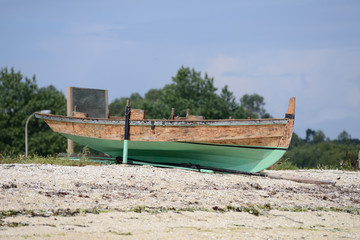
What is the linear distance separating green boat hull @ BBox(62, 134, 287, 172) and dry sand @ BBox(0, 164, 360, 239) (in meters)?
1.59

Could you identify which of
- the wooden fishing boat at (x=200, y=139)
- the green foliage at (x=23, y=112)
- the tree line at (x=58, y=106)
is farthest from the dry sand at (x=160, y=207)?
the green foliage at (x=23, y=112)

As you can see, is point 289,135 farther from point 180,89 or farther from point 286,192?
point 180,89

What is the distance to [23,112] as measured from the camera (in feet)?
122

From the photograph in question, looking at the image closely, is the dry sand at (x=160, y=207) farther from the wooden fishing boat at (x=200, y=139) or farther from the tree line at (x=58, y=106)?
the tree line at (x=58, y=106)

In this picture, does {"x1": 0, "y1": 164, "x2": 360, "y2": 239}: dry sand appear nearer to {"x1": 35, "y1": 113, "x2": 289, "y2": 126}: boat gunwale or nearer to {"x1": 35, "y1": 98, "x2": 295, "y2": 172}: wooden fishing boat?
{"x1": 35, "y1": 98, "x2": 295, "y2": 172}: wooden fishing boat

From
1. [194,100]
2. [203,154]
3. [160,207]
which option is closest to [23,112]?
[194,100]

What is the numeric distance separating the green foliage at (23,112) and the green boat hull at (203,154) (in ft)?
77.9

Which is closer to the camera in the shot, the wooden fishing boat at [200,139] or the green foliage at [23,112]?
the wooden fishing boat at [200,139]

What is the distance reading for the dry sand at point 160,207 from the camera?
538 centimetres

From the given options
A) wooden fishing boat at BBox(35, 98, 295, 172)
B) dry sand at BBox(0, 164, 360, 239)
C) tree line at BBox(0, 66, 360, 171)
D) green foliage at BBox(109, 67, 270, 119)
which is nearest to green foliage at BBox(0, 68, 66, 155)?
tree line at BBox(0, 66, 360, 171)

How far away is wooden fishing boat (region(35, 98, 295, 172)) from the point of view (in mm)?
11234

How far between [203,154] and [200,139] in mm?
759

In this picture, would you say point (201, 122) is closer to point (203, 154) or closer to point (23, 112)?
point (203, 154)

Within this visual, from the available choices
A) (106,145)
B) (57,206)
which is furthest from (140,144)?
(57,206)
